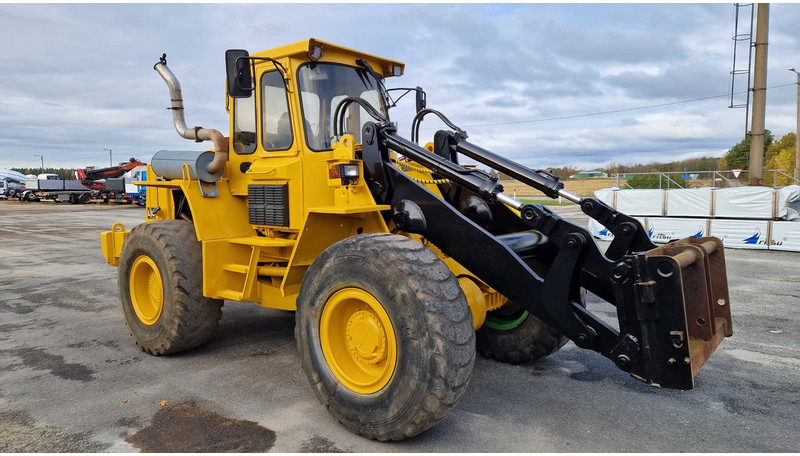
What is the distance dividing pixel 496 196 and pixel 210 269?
8.74 feet

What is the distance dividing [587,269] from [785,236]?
39.5ft

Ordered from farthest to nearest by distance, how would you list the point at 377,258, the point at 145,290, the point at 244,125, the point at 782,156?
the point at 782,156 → the point at 145,290 → the point at 244,125 → the point at 377,258

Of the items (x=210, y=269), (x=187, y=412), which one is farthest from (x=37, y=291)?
(x=187, y=412)

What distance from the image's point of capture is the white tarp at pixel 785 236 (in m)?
12.8

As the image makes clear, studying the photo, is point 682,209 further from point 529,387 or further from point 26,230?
point 26,230

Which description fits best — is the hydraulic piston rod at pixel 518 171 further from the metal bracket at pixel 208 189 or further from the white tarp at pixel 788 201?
the white tarp at pixel 788 201

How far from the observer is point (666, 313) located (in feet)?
10.0

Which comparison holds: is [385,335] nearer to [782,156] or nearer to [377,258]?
[377,258]

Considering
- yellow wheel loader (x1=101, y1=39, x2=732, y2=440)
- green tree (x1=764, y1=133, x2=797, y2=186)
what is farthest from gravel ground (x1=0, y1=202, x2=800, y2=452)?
green tree (x1=764, y1=133, x2=797, y2=186)

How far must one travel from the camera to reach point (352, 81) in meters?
4.94

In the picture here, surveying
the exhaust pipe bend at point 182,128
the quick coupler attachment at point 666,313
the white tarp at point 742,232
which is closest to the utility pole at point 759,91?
the white tarp at point 742,232

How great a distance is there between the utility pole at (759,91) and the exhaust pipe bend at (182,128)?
1932cm

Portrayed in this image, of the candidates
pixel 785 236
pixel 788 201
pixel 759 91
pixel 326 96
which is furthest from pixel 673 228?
pixel 326 96

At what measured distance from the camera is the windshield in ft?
15.3
